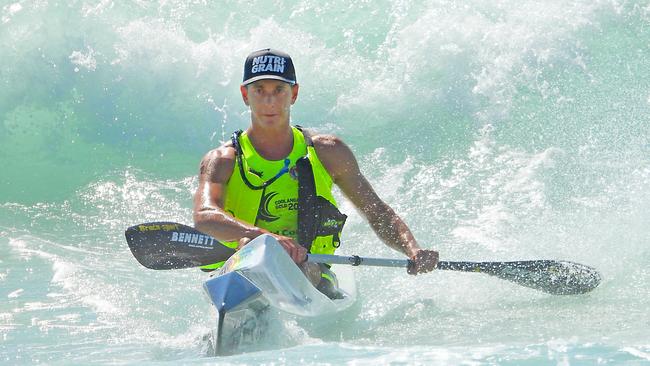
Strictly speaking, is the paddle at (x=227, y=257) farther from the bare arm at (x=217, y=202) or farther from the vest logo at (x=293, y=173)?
the vest logo at (x=293, y=173)

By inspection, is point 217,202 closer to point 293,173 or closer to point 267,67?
point 293,173

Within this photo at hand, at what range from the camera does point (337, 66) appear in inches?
384

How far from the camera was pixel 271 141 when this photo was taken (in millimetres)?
5027

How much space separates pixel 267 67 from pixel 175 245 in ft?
3.14

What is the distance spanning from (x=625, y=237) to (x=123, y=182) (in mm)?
4664

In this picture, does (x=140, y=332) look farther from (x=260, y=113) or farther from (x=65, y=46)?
(x=65, y=46)

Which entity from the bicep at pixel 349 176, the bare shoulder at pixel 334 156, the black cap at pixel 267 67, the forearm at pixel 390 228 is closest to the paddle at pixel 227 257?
the forearm at pixel 390 228

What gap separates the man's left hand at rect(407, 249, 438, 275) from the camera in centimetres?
491

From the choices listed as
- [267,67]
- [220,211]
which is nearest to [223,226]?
[220,211]

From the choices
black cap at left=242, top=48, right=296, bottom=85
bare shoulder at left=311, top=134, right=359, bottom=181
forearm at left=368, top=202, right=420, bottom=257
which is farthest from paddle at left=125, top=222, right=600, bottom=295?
black cap at left=242, top=48, right=296, bottom=85

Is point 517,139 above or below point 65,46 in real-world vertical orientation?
below

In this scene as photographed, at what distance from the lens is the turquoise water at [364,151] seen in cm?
495

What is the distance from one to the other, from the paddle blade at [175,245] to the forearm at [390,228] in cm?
94

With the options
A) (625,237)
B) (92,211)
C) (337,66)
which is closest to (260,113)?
(625,237)
